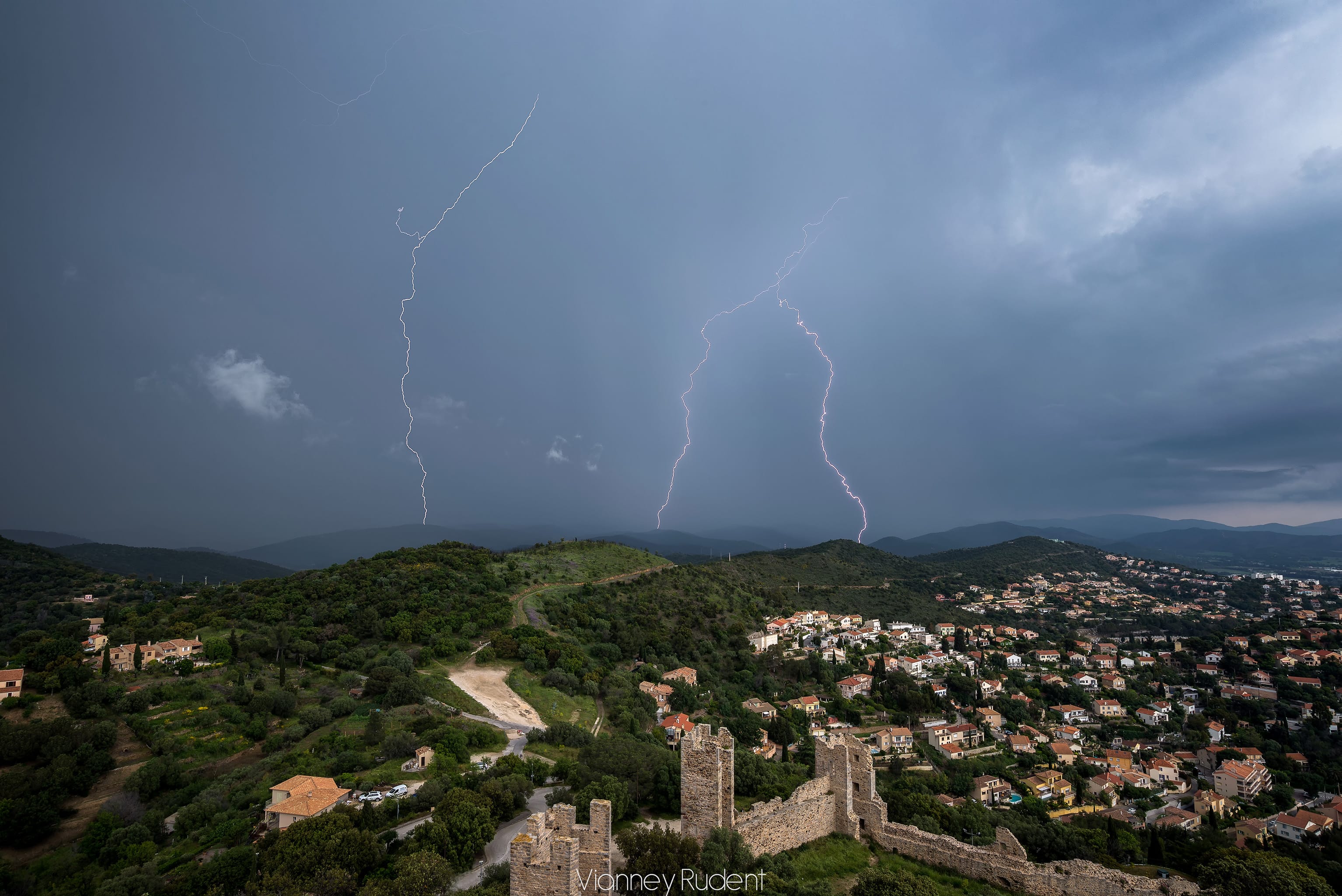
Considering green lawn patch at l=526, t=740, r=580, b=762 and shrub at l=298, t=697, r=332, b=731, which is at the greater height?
shrub at l=298, t=697, r=332, b=731

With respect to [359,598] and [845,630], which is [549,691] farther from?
[845,630]

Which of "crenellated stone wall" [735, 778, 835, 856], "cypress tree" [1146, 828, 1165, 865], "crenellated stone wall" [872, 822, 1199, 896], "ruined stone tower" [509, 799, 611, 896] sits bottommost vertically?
"cypress tree" [1146, 828, 1165, 865]

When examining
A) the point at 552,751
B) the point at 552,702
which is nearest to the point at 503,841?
the point at 552,751

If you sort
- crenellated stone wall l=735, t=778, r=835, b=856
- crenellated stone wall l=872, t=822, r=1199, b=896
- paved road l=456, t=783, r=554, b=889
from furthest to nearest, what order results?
crenellated stone wall l=872, t=822, r=1199, b=896 → paved road l=456, t=783, r=554, b=889 → crenellated stone wall l=735, t=778, r=835, b=856

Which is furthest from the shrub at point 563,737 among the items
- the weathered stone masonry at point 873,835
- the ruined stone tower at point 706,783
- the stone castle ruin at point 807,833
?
the ruined stone tower at point 706,783

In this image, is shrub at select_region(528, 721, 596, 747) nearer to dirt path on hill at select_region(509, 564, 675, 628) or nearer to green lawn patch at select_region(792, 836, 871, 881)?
green lawn patch at select_region(792, 836, 871, 881)

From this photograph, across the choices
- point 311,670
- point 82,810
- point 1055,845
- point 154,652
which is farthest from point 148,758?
point 1055,845

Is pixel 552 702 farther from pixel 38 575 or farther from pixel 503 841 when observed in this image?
pixel 38 575

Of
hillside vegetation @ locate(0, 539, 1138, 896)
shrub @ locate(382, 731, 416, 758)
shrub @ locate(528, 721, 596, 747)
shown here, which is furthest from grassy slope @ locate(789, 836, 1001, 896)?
shrub @ locate(382, 731, 416, 758)
